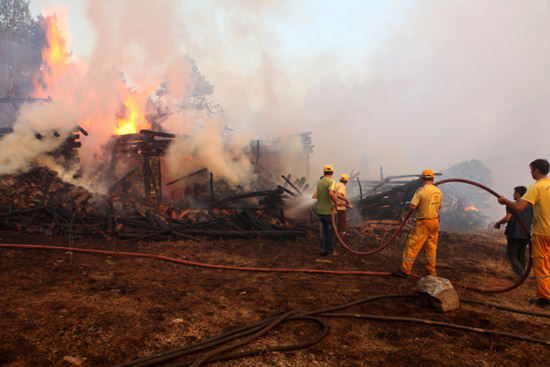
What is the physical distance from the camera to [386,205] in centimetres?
1270

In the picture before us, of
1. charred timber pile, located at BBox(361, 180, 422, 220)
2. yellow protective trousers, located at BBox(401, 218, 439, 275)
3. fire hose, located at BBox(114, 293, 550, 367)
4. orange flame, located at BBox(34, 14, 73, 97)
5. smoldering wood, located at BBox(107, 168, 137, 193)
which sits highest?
orange flame, located at BBox(34, 14, 73, 97)

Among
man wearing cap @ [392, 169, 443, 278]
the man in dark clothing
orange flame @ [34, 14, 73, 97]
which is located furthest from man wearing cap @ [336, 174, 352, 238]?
orange flame @ [34, 14, 73, 97]

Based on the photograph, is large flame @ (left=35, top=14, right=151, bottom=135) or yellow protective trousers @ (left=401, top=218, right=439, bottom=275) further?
large flame @ (left=35, top=14, right=151, bottom=135)

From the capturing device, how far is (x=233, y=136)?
18.3 metres

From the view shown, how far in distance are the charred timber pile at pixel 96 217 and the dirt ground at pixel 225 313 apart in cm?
117

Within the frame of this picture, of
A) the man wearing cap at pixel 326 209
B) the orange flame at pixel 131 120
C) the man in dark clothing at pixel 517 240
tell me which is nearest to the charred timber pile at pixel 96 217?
the man wearing cap at pixel 326 209

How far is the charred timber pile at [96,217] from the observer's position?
26.7 feet

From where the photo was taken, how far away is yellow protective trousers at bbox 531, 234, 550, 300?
4605 millimetres

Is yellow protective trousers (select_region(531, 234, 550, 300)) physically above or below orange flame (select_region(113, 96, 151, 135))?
below

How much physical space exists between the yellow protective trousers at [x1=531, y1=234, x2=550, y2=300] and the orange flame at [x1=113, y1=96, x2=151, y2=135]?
60.2ft

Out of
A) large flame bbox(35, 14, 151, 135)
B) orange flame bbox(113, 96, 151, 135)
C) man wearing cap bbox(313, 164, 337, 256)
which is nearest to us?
man wearing cap bbox(313, 164, 337, 256)

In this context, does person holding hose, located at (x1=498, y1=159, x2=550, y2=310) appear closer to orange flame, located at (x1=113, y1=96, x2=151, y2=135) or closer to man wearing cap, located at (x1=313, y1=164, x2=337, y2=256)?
man wearing cap, located at (x1=313, y1=164, x2=337, y2=256)

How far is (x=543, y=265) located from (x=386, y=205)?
8117mm

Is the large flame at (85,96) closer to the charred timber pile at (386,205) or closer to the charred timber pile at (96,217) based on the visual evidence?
the charred timber pile at (96,217)
